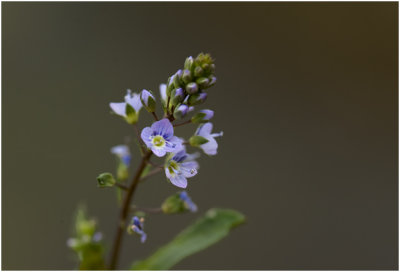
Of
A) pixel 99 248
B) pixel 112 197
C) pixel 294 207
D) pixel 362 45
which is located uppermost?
pixel 362 45

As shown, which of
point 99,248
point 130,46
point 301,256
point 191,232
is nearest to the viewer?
point 99,248

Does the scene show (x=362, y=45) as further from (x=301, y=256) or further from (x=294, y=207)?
(x=301, y=256)

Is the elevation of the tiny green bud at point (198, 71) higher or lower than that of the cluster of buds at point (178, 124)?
higher

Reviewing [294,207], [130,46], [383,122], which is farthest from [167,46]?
[383,122]

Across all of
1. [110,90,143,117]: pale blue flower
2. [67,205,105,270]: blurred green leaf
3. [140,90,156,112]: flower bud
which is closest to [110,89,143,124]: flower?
[110,90,143,117]: pale blue flower

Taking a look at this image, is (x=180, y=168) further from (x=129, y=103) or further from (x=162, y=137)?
(x=129, y=103)

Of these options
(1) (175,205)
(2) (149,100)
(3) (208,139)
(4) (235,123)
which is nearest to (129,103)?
(2) (149,100)

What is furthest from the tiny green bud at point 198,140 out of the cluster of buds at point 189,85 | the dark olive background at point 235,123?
the dark olive background at point 235,123

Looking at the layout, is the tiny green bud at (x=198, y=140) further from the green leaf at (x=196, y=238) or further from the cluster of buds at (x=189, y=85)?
the green leaf at (x=196, y=238)
